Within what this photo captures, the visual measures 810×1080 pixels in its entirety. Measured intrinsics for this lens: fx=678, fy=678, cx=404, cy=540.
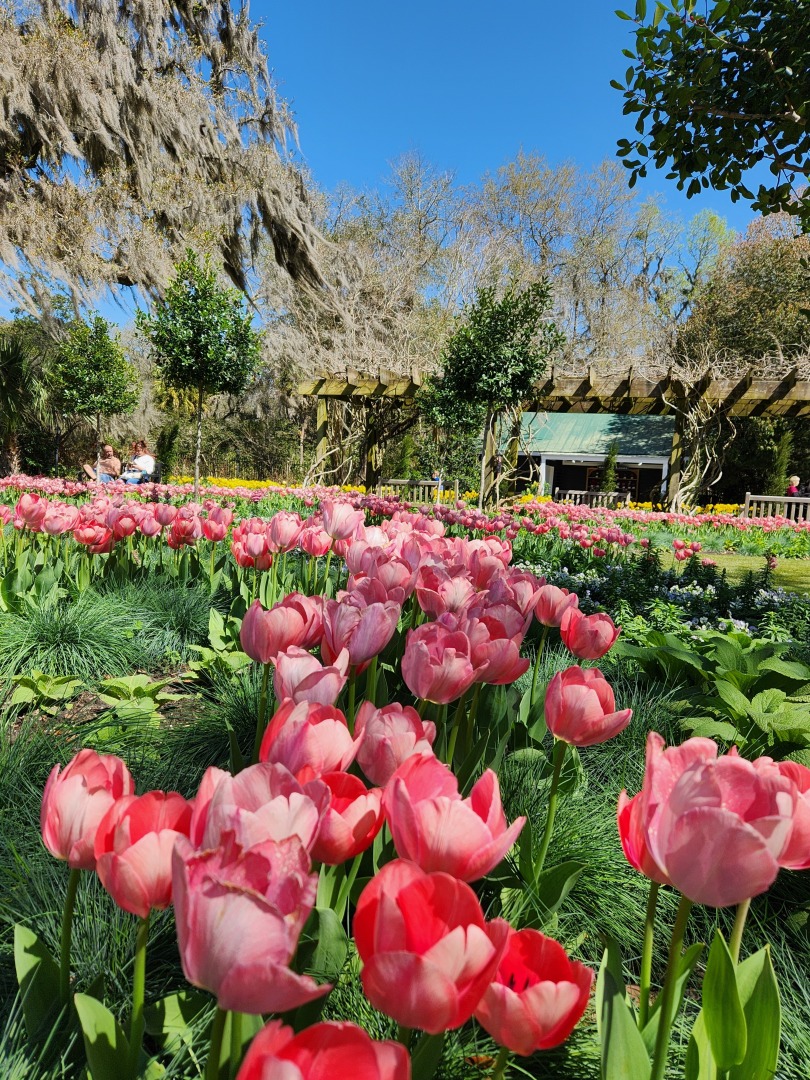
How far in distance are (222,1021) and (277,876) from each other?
0.15 m

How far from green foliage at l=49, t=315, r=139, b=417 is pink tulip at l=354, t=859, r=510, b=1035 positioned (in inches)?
706

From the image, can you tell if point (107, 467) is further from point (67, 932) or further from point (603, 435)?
point (603, 435)

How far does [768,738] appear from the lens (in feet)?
6.01

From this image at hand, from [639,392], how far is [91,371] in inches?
502

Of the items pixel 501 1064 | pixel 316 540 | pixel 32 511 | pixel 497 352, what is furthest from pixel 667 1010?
pixel 497 352

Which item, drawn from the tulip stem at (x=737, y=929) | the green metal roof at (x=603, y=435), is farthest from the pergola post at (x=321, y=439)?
the tulip stem at (x=737, y=929)

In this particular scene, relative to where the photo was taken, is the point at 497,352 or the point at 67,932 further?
the point at 497,352

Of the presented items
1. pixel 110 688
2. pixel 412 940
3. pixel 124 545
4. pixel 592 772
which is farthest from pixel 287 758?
pixel 124 545

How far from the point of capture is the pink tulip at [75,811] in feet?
2.07

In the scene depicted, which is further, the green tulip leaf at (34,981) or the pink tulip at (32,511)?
the pink tulip at (32,511)

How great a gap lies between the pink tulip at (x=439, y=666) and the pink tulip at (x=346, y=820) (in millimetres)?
356

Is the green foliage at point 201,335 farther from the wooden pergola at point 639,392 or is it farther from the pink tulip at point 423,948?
the pink tulip at point 423,948

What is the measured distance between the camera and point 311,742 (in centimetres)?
67

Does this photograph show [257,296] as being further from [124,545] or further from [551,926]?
[551,926]
